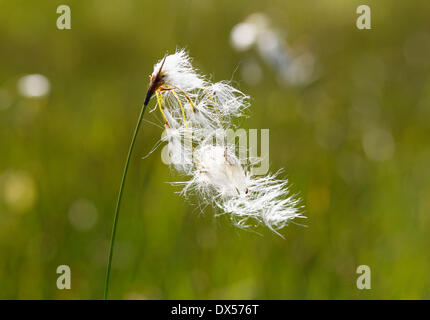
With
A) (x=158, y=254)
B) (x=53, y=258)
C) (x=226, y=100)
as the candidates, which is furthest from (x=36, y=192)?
(x=226, y=100)

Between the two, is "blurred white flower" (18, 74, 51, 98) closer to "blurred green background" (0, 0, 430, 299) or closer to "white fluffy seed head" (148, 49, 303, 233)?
"blurred green background" (0, 0, 430, 299)

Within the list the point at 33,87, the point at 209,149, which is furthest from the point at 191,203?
the point at 33,87

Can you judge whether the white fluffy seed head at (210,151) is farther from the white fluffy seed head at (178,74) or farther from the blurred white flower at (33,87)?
the blurred white flower at (33,87)

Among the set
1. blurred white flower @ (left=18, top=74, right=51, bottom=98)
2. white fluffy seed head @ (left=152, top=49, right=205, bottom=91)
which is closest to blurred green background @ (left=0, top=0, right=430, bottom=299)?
blurred white flower @ (left=18, top=74, right=51, bottom=98)

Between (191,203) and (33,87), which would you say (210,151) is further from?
(33,87)

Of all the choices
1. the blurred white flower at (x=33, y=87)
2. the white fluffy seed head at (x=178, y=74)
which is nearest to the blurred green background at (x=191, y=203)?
the blurred white flower at (x=33, y=87)

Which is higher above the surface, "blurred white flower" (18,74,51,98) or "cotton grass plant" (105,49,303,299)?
"blurred white flower" (18,74,51,98)
